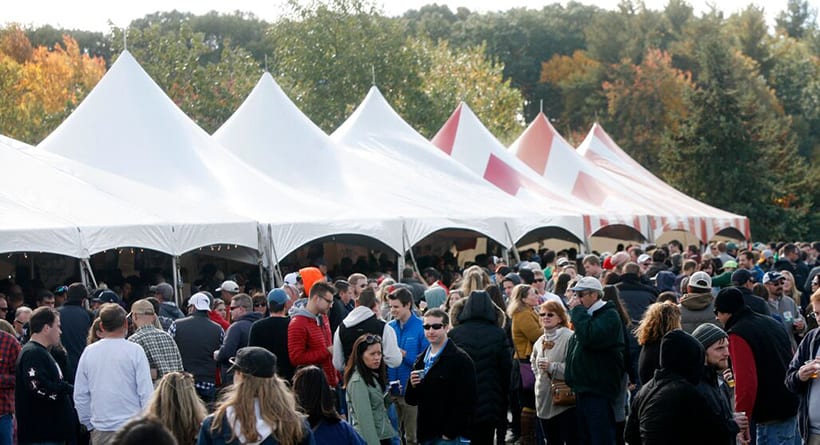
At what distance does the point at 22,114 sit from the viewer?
44219 mm

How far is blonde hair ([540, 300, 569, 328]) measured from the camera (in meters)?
9.20

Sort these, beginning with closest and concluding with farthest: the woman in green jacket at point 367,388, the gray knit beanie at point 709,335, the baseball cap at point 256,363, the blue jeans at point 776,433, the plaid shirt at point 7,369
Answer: the baseball cap at point 256,363, the gray knit beanie at point 709,335, the woman in green jacket at point 367,388, the blue jeans at point 776,433, the plaid shirt at point 7,369

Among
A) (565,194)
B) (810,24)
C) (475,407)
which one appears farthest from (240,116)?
(810,24)

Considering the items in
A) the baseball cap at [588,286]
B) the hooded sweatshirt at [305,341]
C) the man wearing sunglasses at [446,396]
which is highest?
the baseball cap at [588,286]

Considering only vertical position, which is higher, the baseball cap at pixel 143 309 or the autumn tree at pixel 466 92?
the autumn tree at pixel 466 92

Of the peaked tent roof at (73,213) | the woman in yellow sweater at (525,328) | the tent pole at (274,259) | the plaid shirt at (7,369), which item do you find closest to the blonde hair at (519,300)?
the woman in yellow sweater at (525,328)

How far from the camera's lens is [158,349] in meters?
8.21

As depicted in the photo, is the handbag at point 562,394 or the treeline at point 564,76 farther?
the treeline at point 564,76

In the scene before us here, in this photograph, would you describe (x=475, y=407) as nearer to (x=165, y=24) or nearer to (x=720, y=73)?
(x=720, y=73)

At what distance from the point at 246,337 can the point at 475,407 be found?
7.41ft

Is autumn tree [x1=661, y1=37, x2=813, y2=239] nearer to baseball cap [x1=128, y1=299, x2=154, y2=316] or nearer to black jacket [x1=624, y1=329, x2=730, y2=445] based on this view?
baseball cap [x1=128, y1=299, x2=154, y2=316]

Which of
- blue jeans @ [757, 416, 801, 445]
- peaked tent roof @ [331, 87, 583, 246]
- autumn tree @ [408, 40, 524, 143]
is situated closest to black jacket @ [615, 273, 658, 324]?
blue jeans @ [757, 416, 801, 445]

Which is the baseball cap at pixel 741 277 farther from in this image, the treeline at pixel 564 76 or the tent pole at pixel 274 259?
the treeline at pixel 564 76

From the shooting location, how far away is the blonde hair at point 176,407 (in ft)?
19.8
